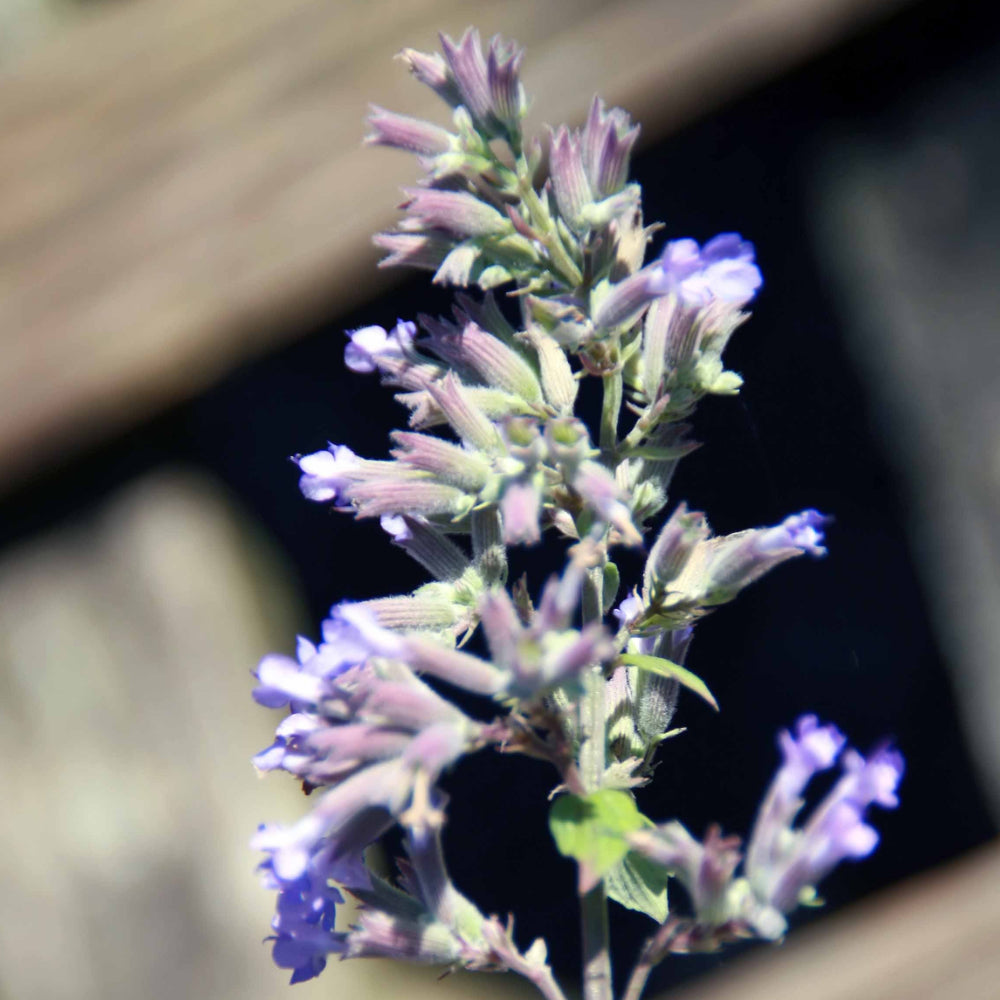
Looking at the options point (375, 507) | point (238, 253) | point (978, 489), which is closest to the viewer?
point (375, 507)

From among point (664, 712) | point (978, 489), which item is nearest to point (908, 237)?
point (978, 489)

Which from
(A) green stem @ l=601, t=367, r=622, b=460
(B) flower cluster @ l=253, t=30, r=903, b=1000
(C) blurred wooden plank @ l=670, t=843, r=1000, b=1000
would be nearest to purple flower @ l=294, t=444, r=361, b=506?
(B) flower cluster @ l=253, t=30, r=903, b=1000

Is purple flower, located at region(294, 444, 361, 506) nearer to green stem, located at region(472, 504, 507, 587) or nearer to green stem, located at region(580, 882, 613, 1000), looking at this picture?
green stem, located at region(472, 504, 507, 587)

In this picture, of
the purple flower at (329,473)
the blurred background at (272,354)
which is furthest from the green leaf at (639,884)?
the blurred background at (272,354)

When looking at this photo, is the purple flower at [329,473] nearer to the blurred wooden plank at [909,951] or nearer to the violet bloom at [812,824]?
the violet bloom at [812,824]

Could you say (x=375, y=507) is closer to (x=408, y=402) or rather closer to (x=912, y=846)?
(x=408, y=402)

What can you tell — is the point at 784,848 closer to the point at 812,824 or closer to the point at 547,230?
the point at 812,824
